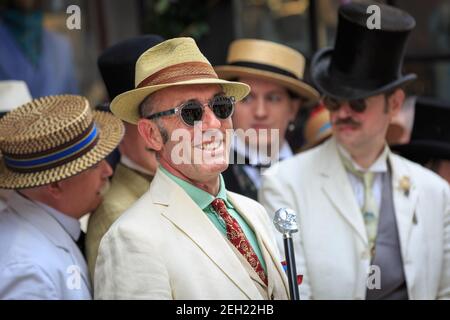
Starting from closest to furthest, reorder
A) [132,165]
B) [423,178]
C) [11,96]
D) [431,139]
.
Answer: [132,165]
[423,178]
[11,96]
[431,139]

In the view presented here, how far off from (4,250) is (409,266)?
1.75 metres

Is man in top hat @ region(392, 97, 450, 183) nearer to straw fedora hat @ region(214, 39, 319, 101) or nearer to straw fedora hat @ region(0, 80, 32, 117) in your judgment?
straw fedora hat @ region(214, 39, 319, 101)

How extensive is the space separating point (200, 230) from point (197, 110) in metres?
0.37

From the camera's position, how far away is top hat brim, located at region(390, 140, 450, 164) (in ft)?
14.6

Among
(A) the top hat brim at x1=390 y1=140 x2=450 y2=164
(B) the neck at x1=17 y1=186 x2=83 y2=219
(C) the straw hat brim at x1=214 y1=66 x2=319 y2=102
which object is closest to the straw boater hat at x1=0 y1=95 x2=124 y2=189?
(B) the neck at x1=17 y1=186 x2=83 y2=219

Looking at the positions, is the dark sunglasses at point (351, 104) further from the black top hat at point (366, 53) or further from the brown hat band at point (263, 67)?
the brown hat band at point (263, 67)

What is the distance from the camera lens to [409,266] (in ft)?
12.1

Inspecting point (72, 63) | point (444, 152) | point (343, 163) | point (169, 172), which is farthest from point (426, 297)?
point (72, 63)

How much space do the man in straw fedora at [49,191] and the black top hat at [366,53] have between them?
1.17 meters

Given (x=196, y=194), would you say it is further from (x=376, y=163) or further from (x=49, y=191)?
(x=376, y=163)

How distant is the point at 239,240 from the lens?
104 inches

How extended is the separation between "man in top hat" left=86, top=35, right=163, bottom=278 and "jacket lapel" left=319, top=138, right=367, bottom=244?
0.82m

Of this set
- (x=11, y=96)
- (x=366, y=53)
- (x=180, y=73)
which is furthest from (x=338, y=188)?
(x=11, y=96)

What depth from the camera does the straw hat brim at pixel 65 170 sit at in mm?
3128
